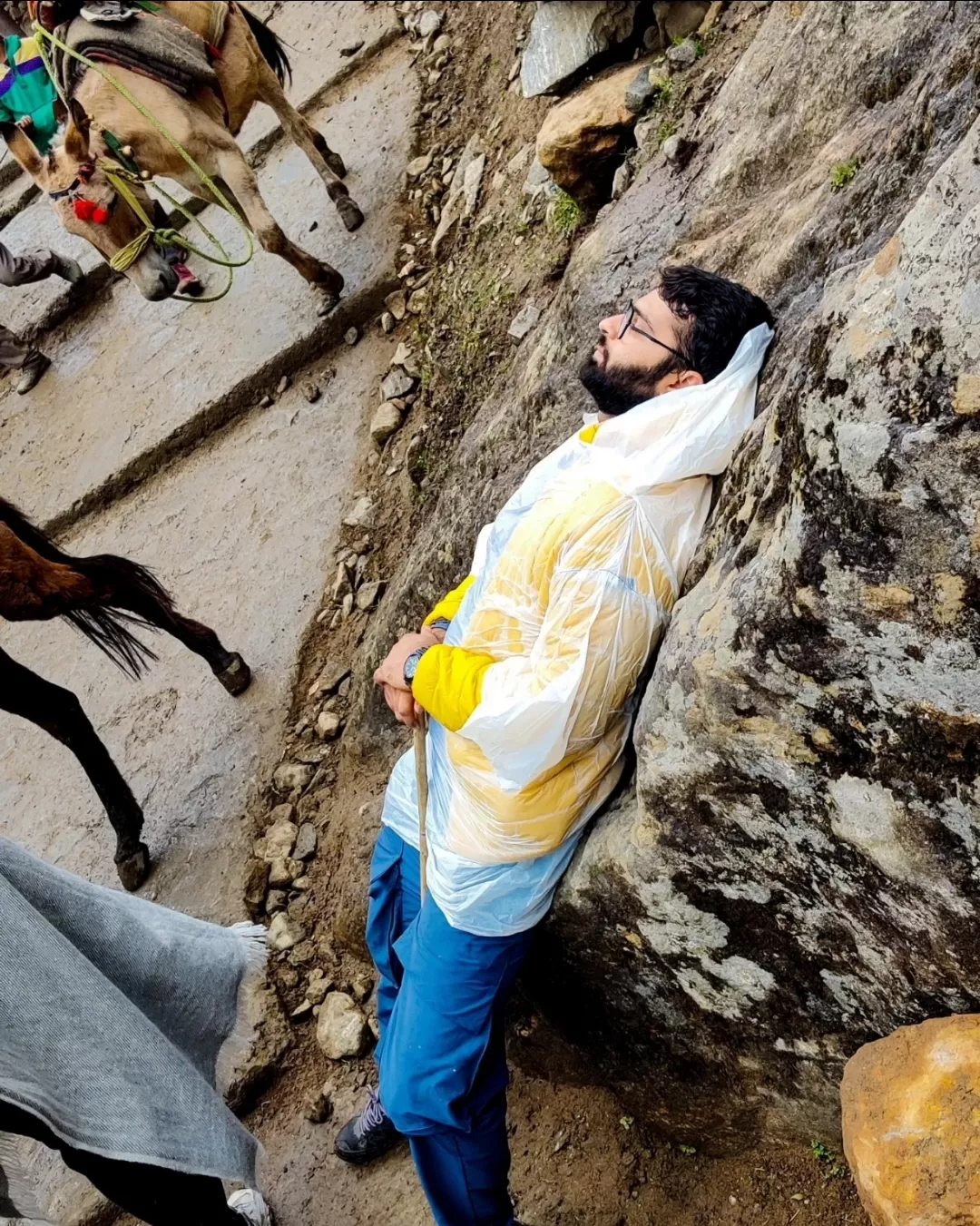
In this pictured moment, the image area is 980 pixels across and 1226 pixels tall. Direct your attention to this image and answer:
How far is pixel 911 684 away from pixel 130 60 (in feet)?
14.7

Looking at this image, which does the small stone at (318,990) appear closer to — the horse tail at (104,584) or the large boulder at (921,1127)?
the horse tail at (104,584)

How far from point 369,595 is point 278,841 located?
1.00 meters

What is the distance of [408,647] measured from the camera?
6.63ft

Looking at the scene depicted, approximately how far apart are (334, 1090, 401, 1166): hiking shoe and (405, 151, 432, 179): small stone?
460cm

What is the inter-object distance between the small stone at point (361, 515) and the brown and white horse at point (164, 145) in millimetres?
1383

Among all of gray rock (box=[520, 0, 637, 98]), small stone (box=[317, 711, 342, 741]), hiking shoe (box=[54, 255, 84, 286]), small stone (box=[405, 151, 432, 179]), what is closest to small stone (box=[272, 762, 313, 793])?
small stone (box=[317, 711, 342, 741])

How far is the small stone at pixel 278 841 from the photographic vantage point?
3273 millimetres

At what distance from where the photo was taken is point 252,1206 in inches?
96.0

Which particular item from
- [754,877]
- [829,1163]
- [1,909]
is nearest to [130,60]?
[1,909]

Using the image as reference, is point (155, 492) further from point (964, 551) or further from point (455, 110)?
point (964, 551)

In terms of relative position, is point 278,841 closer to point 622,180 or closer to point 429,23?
point 622,180

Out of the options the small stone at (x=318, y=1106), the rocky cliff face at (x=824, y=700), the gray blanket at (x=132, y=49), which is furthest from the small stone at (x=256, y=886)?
the gray blanket at (x=132, y=49)

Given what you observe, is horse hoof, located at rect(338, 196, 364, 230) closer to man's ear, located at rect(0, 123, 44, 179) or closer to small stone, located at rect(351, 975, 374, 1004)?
man's ear, located at rect(0, 123, 44, 179)

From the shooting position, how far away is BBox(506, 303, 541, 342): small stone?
3711mm
